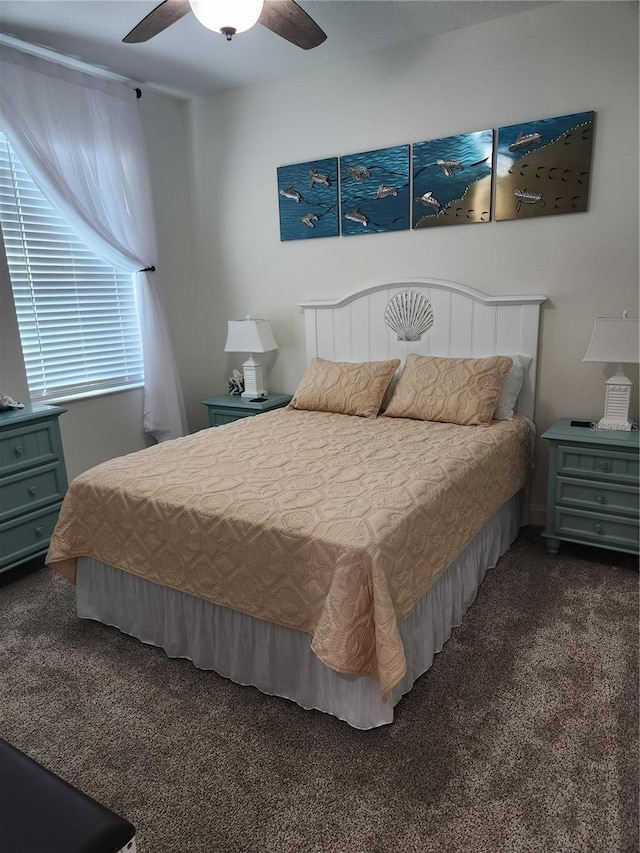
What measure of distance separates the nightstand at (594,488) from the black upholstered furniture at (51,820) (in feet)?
7.90

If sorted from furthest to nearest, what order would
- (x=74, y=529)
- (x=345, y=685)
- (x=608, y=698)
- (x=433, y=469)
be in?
(x=74, y=529) < (x=433, y=469) < (x=608, y=698) < (x=345, y=685)

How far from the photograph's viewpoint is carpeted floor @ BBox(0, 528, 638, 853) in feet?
4.78

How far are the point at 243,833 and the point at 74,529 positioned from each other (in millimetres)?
1372

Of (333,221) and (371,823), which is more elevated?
(333,221)

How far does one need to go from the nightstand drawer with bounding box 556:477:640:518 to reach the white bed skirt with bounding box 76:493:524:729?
552 mm

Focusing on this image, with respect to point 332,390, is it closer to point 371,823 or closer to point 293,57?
point 293,57

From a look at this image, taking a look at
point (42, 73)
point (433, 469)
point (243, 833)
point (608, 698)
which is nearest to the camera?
point (243, 833)

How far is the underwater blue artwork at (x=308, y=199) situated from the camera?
3.63 meters

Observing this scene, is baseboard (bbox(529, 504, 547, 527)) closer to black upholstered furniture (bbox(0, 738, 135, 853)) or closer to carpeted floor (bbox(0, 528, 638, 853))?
carpeted floor (bbox(0, 528, 638, 853))

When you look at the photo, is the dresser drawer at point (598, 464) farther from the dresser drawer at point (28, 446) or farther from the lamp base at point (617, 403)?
the dresser drawer at point (28, 446)

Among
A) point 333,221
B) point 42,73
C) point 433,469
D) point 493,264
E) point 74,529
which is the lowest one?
point 74,529

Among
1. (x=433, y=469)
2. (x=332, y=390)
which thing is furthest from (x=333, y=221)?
(x=433, y=469)

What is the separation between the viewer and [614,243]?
286cm

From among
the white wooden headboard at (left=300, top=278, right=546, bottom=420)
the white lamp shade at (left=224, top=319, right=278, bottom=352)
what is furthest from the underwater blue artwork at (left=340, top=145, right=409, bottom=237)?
the white lamp shade at (left=224, top=319, right=278, bottom=352)
